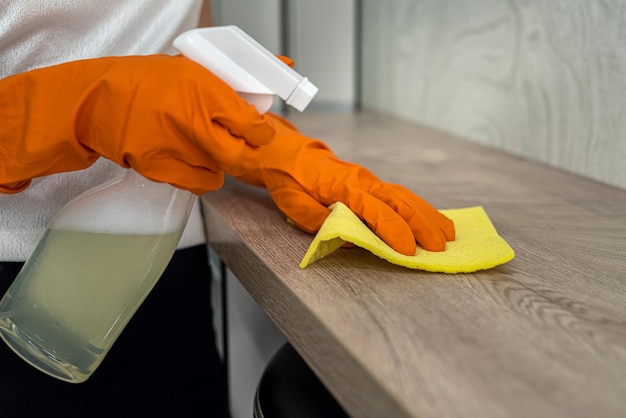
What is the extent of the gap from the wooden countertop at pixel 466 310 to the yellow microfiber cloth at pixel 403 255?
0.01m

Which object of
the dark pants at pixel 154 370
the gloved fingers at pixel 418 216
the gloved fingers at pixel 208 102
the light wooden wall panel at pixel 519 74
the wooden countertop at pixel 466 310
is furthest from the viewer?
the light wooden wall panel at pixel 519 74

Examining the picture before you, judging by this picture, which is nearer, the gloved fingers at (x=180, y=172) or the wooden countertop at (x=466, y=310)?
the wooden countertop at (x=466, y=310)

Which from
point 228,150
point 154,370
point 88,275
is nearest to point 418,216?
point 228,150

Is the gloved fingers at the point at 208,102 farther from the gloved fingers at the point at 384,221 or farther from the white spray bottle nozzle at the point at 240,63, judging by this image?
the gloved fingers at the point at 384,221

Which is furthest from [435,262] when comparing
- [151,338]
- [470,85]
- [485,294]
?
[470,85]

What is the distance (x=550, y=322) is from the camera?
1.54ft

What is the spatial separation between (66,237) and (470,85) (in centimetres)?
85

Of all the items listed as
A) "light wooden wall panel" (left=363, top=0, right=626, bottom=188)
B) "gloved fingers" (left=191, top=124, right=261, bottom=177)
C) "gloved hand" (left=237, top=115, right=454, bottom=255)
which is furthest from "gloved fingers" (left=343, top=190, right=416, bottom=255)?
"light wooden wall panel" (left=363, top=0, right=626, bottom=188)

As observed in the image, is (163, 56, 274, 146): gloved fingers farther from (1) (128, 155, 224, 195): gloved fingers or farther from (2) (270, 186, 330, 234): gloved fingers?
(2) (270, 186, 330, 234): gloved fingers

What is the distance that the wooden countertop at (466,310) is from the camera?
0.38 metres

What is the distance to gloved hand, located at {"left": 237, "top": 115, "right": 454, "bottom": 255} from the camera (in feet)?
1.94

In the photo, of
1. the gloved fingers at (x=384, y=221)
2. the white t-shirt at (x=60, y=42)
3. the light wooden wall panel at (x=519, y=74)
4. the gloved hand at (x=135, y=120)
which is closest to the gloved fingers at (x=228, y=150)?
the gloved hand at (x=135, y=120)

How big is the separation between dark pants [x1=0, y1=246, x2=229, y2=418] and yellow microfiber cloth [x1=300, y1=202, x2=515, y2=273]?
0.30m

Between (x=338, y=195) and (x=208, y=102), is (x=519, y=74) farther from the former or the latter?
(x=208, y=102)
